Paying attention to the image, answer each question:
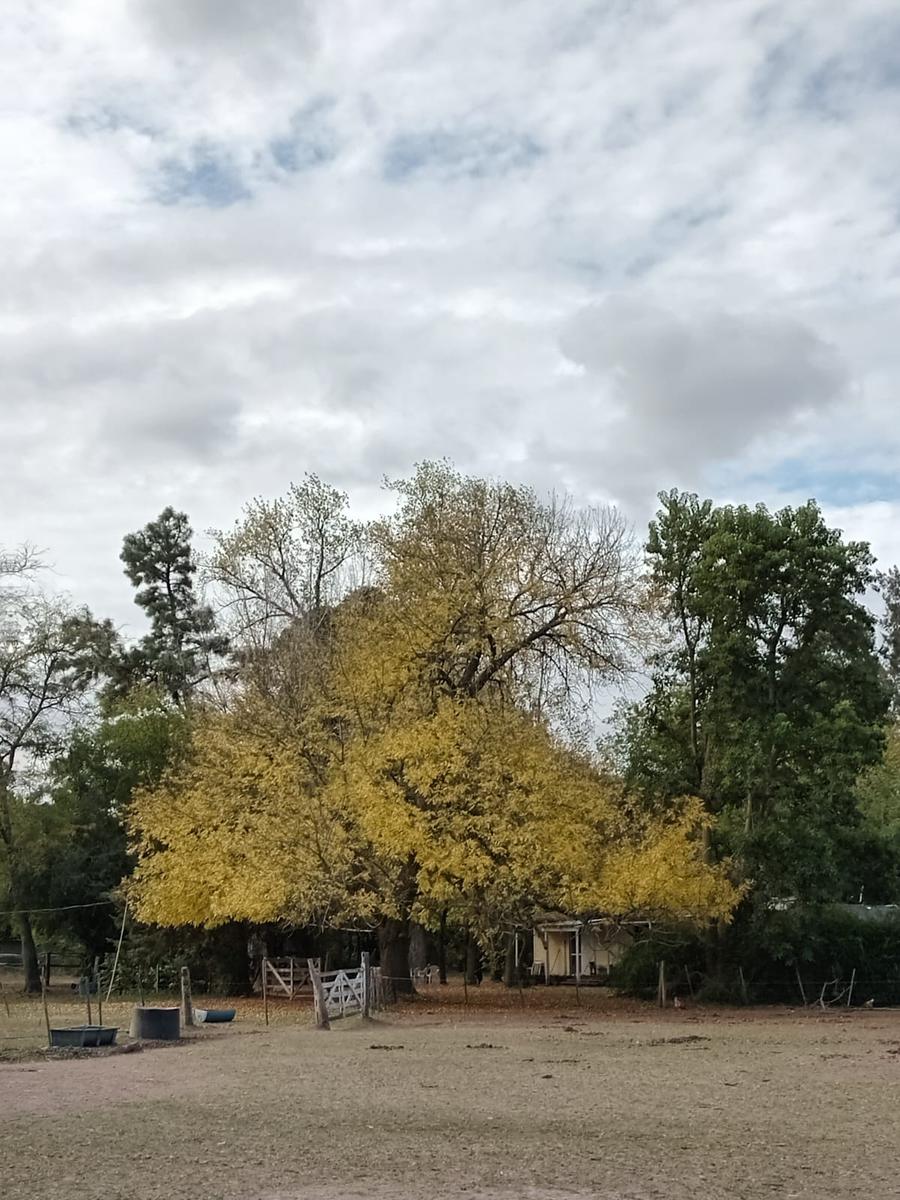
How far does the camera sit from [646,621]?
33031 millimetres

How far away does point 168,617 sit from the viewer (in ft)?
219

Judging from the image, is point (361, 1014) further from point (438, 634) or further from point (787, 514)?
point (787, 514)

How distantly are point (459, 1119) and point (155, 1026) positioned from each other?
12209mm

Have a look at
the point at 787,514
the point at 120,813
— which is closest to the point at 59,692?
the point at 120,813

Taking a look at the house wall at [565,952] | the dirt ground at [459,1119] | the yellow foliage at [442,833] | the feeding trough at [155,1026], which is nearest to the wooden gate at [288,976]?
the yellow foliage at [442,833]

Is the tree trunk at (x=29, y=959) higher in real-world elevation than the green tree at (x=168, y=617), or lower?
lower

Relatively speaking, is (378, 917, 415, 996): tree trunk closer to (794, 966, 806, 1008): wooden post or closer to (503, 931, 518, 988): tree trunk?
(794, 966, 806, 1008): wooden post

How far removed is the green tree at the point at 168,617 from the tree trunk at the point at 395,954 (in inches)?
1170

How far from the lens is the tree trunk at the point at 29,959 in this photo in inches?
1708

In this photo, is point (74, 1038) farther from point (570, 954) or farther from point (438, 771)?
point (570, 954)

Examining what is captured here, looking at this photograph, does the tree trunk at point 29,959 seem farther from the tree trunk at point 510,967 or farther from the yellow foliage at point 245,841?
the tree trunk at point 510,967

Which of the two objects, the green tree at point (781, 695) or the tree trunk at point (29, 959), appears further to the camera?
the tree trunk at point (29, 959)

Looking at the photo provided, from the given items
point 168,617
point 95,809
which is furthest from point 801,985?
point 168,617

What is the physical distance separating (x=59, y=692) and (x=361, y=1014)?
69.1ft
